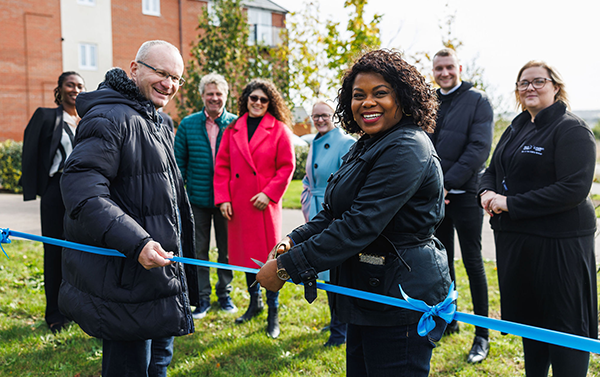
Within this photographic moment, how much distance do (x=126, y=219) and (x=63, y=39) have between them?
25.7m

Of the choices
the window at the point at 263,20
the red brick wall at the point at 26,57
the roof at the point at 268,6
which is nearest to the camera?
the red brick wall at the point at 26,57

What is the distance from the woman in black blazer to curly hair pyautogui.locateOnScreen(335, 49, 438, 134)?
346cm

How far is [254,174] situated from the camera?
4.60 metres

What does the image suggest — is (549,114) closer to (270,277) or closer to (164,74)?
(270,277)

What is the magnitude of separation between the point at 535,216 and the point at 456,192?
1.11 meters

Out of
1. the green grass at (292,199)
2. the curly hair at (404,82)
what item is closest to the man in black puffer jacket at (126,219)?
the curly hair at (404,82)

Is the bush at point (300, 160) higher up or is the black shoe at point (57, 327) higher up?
the bush at point (300, 160)

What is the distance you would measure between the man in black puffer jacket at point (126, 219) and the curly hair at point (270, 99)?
214cm

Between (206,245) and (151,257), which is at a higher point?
(151,257)

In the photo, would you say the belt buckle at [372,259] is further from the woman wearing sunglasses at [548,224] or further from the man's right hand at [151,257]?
the woman wearing sunglasses at [548,224]

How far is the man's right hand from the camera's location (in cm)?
212

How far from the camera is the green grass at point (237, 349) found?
3656mm

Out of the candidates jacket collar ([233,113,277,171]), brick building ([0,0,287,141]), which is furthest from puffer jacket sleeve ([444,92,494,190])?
brick building ([0,0,287,141])

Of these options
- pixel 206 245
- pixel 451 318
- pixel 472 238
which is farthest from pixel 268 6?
pixel 451 318
